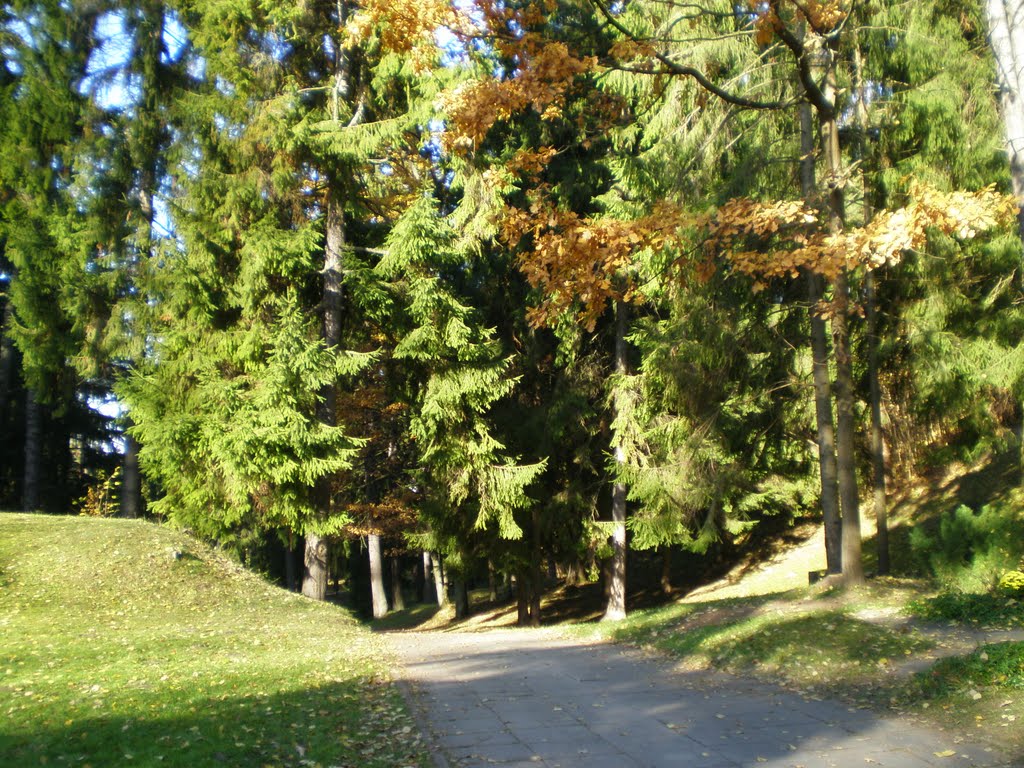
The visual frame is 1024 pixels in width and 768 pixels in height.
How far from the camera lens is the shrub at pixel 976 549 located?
12.5m

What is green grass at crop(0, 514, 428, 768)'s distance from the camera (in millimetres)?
5680

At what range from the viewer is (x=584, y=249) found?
27.1 feet

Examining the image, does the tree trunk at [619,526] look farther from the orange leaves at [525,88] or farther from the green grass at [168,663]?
the orange leaves at [525,88]

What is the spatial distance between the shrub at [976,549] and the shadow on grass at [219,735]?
31.4ft

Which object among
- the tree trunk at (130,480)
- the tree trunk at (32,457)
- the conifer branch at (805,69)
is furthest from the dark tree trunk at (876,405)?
the tree trunk at (32,457)

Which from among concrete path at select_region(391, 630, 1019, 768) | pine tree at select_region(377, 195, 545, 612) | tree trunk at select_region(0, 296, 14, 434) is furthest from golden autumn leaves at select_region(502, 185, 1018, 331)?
tree trunk at select_region(0, 296, 14, 434)

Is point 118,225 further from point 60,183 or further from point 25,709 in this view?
point 25,709

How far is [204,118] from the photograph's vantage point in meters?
16.1

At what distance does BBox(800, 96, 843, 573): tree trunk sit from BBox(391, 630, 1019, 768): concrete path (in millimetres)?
4582

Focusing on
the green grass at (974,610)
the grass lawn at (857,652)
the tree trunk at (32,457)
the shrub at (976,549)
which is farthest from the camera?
the tree trunk at (32,457)

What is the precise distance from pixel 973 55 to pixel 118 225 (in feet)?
59.8

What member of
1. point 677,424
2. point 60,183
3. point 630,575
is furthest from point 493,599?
point 60,183

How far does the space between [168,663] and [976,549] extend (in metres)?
12.1

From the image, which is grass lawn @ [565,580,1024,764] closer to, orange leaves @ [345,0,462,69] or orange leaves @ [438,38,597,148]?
orange leaves @ [438,38,597,148]
